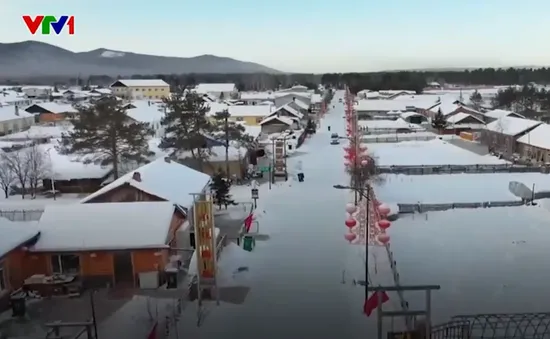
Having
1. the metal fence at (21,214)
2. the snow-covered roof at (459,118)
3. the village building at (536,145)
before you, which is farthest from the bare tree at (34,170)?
the snow-covered roof at (459,118)

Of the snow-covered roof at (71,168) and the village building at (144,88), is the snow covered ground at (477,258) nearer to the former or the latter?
the snow-covered roof at (71,168)

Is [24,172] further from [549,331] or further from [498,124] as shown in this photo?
[498,124]

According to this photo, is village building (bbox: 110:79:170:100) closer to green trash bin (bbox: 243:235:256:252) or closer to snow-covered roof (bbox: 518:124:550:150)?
snow-covered roof (bbox: 518:124:550:150)

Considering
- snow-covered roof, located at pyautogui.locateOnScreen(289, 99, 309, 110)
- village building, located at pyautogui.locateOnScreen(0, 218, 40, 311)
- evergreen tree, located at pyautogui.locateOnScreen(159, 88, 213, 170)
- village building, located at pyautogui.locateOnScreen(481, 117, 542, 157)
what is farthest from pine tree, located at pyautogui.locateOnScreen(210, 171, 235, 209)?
snow-covered roof, located at pyautogui.locateOnScreen(289, 99, 309, 110)

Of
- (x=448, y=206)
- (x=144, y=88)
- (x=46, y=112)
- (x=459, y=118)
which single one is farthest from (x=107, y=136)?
(x=144, y=88)

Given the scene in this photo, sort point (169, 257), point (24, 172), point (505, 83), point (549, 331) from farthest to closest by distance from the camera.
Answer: point (505, 83)
point (24, 172)
point (169, 257)
point (549, 331)

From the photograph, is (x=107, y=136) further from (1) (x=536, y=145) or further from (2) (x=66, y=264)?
(1) (x=536, y=145)

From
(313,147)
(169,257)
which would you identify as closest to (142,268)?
(169,257)
